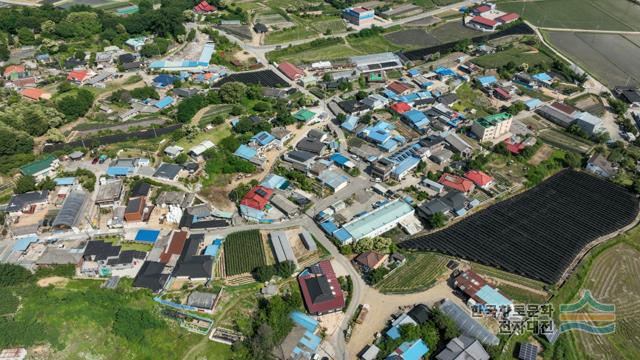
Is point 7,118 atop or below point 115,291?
atop

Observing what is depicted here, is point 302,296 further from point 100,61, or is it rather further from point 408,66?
point 100,61

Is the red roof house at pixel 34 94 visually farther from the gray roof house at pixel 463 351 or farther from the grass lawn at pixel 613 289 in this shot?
the grass lawn at pixel 613 289

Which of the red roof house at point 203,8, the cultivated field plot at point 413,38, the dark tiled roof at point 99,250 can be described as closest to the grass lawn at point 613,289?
the dark tiled roof at point 99,250

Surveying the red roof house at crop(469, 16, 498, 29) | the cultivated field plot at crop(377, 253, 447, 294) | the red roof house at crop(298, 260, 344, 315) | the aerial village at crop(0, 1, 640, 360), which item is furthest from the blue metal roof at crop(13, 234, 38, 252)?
the red roof house at crop(469, 16, 498, 29)

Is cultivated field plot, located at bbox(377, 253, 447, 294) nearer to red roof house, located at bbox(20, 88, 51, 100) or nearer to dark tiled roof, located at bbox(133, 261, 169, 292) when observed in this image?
dark tiled roof, located at bbox(133, 261, 169, 292)

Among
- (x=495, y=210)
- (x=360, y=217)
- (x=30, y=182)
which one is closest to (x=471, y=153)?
(x=495, y=210)
